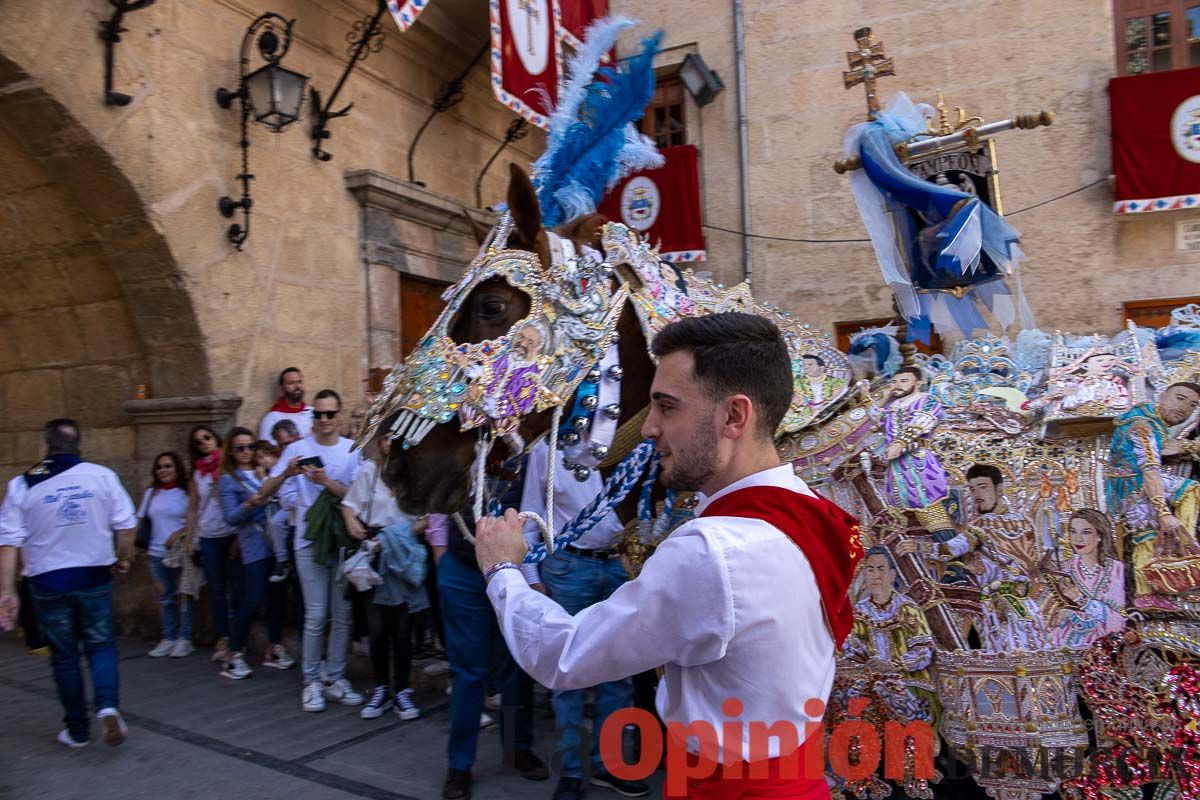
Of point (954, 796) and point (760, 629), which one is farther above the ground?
point (760, 629)

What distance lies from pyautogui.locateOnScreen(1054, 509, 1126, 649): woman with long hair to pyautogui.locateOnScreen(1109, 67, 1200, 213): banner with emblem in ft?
20.2

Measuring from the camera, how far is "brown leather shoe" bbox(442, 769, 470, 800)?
3.72 m

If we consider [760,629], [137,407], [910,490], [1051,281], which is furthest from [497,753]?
[1051,281]

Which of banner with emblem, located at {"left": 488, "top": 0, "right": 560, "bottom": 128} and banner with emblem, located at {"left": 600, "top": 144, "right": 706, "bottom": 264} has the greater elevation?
banner with emblem, located at {"left": 488, "top": 0, "right": 560, "bottom": 128}

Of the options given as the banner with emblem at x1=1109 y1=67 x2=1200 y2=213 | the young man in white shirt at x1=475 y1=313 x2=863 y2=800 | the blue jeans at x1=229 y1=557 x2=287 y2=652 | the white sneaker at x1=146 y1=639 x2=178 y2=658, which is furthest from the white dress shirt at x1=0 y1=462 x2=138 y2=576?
the banner with emblem at x1=1109 y1=67 x2=1200 y2=213

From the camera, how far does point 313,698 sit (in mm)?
4961

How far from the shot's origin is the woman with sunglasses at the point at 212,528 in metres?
5.86

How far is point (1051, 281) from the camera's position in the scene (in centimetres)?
793

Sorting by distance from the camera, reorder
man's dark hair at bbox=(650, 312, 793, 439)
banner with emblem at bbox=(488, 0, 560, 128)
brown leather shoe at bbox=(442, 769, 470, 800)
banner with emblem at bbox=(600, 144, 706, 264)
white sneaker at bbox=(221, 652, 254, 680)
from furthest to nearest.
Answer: banner with emblem at bbox=(600, 144, 706, 264)
banner with emblem at bbox=(488, 0, 560, 128)
white sneaker at bbox=(221, 652, 254, 680)
brown leather shoe at bbox=(442, 769, 470, 800)
man's dark hair at bbox=(650, 312, 793, 439)

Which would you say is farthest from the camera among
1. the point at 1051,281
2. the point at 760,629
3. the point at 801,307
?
the point at 801,307

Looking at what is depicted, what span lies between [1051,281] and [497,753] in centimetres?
669

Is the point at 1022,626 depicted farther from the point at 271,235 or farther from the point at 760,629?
the point at 271,235

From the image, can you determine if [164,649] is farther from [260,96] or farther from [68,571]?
[260,96]

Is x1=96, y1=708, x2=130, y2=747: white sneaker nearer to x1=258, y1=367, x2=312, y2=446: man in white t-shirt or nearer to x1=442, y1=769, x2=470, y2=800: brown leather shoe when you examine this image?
x1=442, y1=769, x2=470, y2=800: brown leather shoe
